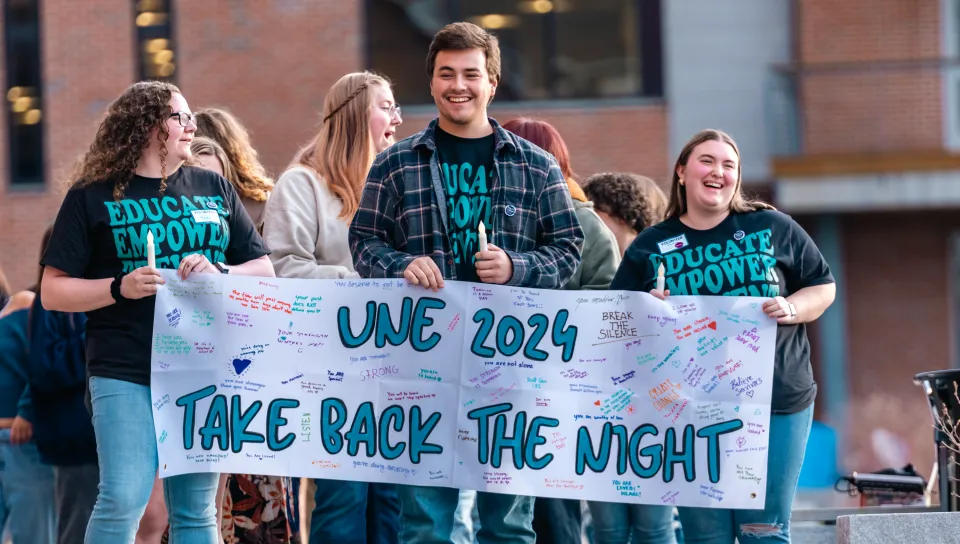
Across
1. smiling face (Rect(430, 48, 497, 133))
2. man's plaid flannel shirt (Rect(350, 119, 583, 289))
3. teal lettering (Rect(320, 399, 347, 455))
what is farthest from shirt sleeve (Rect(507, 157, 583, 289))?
teal lettering (Rect(320, 399, 347, 455))

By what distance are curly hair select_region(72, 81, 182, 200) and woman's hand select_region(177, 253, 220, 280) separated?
0.92 ft

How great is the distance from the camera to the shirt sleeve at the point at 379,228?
5137 millimetres

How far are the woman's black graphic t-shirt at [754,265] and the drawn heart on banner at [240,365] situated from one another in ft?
5.16

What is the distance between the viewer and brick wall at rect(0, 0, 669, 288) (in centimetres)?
1738

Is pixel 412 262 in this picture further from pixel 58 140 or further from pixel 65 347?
pixel 58 140

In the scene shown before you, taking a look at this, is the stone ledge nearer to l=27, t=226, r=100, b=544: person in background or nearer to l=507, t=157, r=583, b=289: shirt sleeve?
l=507, t=157, r=583, b=289: shirt sleeve

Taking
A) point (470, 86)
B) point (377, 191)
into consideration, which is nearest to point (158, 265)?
point (377, 191)

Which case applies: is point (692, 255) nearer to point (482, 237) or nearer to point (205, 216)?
point (482, 237)

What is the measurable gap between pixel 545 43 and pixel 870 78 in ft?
13.6

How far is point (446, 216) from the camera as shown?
5078 millimetres

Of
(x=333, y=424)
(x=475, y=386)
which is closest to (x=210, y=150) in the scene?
(x=333, y=424)

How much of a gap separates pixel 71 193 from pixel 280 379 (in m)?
1.06

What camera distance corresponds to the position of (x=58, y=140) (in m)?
17.7

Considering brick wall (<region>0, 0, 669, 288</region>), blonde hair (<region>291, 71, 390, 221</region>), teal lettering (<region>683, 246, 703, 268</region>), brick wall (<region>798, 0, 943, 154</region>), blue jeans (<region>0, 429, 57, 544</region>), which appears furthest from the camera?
brick wall (<region>798, 0, 943, 154</region>)
